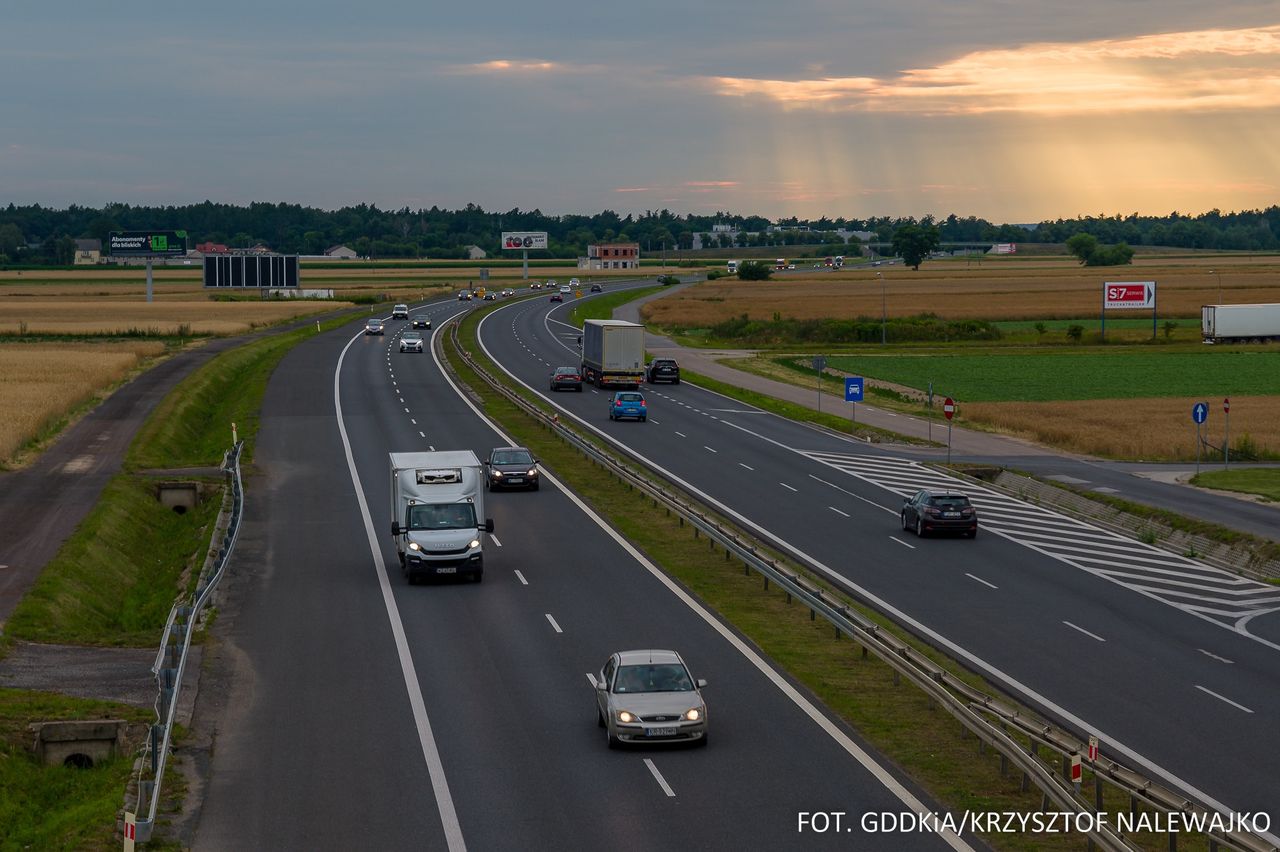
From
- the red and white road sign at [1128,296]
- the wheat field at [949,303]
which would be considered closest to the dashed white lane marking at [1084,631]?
the red and white road sign at [1128,296]

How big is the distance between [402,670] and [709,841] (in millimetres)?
10526

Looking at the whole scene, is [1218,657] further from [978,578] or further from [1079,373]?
[1079,373]

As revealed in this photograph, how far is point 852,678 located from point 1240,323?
326ft

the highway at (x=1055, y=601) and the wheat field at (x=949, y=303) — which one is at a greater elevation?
the wheat field at (x=949, y=303)

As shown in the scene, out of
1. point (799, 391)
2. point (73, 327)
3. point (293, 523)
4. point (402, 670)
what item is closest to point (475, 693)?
point (402, 670)

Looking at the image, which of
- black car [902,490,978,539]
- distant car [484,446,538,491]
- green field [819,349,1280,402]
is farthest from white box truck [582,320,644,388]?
black car [902,490,978,539]

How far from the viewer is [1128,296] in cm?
12550

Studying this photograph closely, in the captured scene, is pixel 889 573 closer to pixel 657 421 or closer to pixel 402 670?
pixel 402 670

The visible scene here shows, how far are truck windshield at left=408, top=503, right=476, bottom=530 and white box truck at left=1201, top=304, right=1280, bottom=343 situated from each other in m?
93.4

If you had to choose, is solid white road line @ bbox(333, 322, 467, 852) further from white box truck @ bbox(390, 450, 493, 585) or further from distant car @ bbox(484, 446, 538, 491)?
distant car @ bbox(484, 446, 538, 491)

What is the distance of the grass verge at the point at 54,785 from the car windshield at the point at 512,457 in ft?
83.0

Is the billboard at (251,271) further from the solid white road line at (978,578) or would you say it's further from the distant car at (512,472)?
the solid white road line at (978,578)

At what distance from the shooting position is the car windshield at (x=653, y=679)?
2189cm

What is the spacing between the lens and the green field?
3273 inches
